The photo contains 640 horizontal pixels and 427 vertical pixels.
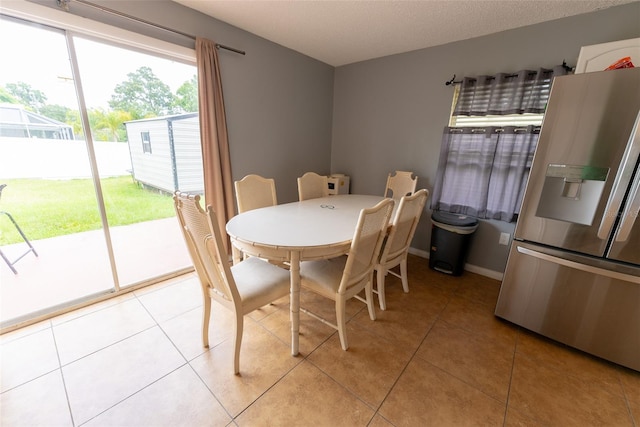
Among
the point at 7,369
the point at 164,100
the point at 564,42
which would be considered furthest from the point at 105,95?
the point at 564,42

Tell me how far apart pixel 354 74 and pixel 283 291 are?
10.00 ft

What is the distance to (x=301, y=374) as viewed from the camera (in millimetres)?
1427

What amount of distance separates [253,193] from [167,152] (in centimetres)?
96

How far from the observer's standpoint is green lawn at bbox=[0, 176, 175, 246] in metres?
1.70

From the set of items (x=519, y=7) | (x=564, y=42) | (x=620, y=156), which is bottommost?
(x=620, y=156)

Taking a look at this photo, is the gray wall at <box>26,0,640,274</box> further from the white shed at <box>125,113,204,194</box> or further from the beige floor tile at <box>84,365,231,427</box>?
the beige floor tile at <box>84,365,231,427</box>

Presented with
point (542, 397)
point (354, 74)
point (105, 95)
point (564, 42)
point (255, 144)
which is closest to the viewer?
point (542, 397)

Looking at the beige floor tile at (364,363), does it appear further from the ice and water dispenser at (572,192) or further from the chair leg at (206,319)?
the ice and water dispenser at (572,192)

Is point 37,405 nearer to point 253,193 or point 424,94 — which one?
point 253,193

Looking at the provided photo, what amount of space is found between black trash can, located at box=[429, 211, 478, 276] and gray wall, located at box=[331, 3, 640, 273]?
0.27 meters

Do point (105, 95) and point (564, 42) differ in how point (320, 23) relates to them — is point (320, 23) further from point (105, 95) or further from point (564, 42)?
point (564, 42)

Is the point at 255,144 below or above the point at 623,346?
above

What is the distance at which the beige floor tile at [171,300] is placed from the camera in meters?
1.93

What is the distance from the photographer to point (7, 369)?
1414 millimetres
